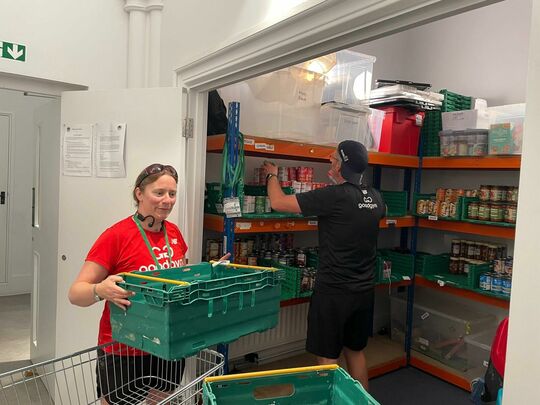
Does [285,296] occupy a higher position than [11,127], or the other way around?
[11,127]

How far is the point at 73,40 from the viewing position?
2631 mm

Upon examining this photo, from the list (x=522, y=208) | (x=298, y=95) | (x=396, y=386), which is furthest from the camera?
(x=396, y=386)

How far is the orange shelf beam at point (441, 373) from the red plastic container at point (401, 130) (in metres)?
1.90

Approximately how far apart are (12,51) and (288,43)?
5.52 ft

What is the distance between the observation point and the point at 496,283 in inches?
133

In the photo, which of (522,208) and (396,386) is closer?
(522,208)

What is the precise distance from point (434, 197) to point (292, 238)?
4.39 feet

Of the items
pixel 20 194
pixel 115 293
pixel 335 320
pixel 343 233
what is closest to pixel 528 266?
pixel 115 293

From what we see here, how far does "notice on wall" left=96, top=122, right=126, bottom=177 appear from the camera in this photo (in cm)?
248

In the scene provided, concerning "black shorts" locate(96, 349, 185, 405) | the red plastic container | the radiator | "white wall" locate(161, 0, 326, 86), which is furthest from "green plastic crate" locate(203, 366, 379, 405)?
the red plastic container

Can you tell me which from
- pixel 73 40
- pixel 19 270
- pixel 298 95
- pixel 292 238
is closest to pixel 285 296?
pixel 292 238

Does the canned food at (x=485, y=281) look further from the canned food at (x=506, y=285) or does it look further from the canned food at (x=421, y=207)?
the canned food at (x=421, y=207)

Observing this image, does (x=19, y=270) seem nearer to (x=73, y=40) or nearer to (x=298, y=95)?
(x=73, y=40)

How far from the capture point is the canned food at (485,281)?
3404mm
